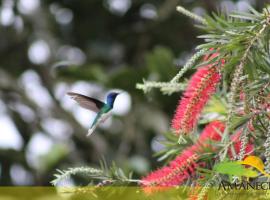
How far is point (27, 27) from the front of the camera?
8.48 feet

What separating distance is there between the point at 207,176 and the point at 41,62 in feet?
6.35

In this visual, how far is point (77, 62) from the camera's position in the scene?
86.0 inches

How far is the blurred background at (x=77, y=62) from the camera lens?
2217 millimetres

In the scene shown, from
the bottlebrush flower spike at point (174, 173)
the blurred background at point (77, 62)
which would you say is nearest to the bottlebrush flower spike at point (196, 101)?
the bottlebrush flower spike at point (174, 173)

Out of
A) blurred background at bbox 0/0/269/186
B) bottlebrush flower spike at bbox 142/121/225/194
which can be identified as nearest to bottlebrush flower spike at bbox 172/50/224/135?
bottlebrush flower spike at bbox 142/121/225/194

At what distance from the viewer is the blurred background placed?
7.27ft

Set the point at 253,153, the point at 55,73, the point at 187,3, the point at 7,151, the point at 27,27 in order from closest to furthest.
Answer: the point at 253,153, the point at 55,73, the point at 187,3, the point at 7,151, the point at 27,27

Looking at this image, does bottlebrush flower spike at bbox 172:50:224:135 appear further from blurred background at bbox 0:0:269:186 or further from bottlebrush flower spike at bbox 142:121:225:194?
blurred background at bbox 0:0:269:186

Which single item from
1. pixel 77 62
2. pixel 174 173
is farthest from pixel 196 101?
pixel 77 62

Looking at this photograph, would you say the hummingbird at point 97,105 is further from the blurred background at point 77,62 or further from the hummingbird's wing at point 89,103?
the blurred background at point 77,62

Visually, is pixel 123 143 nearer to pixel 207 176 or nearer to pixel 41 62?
pixel 41 62

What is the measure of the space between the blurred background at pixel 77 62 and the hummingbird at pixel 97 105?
1506 mm

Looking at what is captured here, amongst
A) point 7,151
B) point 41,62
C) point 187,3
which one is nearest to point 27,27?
point 41,62

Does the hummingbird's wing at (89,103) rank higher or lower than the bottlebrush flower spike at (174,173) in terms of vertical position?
higher
